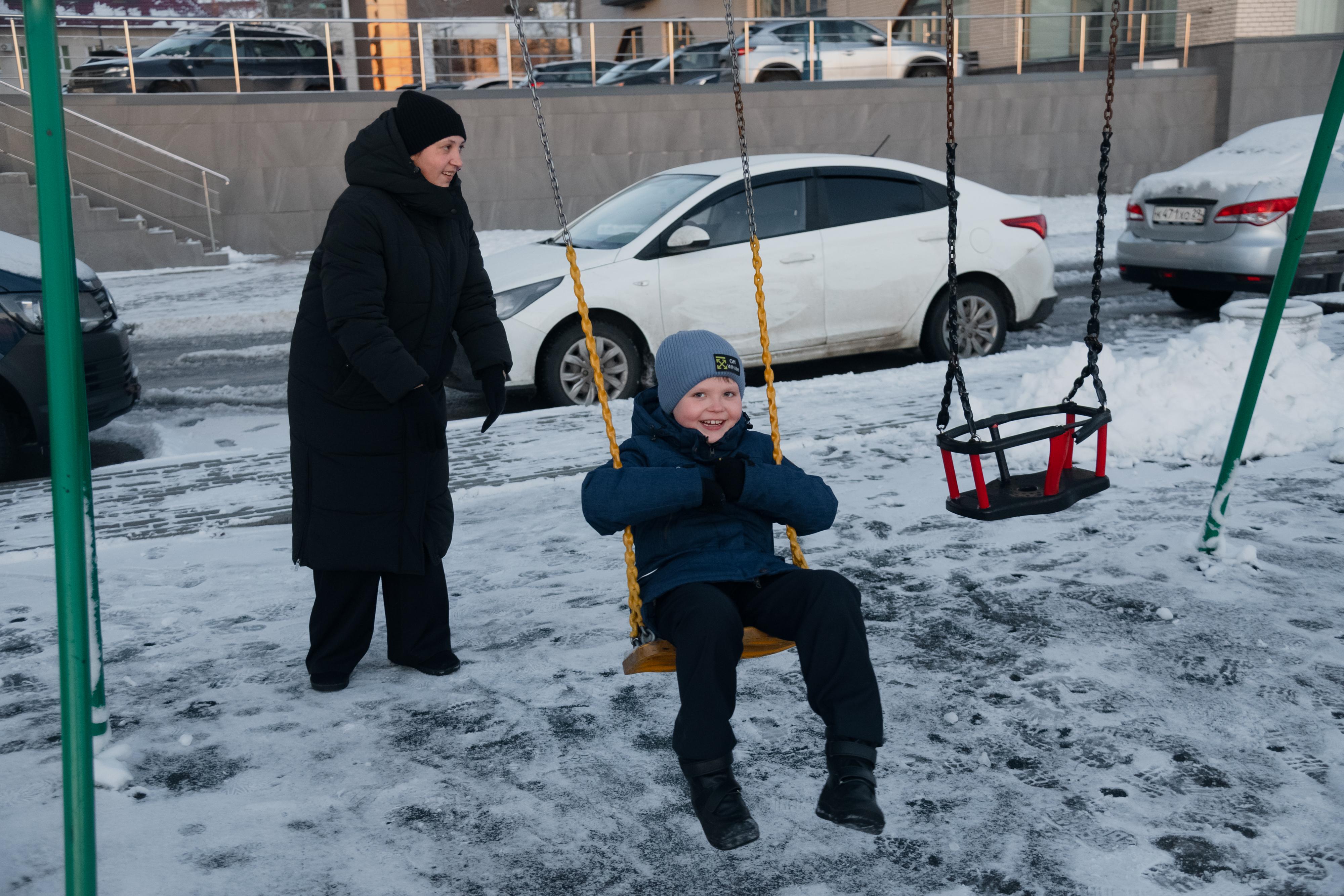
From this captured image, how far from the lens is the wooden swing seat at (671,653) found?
3.02 meters

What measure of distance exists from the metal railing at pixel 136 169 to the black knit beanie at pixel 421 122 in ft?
47.6

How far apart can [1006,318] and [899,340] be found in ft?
3.35

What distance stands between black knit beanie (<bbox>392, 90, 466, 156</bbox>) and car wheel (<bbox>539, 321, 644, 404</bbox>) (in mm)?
4337

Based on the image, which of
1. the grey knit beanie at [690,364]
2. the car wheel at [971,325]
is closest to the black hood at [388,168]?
the grey knit beanie at [690,364]

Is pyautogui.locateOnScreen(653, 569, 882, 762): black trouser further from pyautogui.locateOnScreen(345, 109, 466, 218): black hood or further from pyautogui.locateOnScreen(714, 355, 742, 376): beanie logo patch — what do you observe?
pyautogui.locateOnScreen(345, 109, 466, 218): black hood

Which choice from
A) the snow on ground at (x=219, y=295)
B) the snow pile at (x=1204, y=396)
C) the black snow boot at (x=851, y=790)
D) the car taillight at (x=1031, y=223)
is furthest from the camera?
the snow on ground at (x=219, y=295)

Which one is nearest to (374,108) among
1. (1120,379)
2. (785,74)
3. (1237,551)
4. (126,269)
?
(126,269)

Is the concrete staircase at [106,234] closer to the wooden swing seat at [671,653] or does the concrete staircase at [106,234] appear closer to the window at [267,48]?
the window at [267,48]

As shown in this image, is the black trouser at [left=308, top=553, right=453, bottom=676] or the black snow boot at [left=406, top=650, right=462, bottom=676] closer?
the black trouser at [left=308, top=553, right=453, bottom=676]

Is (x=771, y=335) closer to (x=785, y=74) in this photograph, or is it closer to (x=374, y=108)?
(x=374, y=108)

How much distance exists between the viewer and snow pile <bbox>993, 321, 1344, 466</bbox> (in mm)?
6055

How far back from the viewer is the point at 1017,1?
24.7 m

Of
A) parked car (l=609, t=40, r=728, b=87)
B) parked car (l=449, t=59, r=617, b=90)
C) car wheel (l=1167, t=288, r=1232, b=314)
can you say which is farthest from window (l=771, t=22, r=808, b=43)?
car wheel (l=1167, t=288, r=1232, b=314)

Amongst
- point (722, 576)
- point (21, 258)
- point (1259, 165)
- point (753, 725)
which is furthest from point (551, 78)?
point (722, 576)
